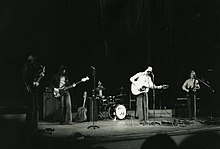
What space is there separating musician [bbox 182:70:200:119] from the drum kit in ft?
3.61

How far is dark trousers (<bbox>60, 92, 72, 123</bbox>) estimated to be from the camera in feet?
11.4

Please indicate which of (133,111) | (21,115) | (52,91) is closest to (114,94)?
(133,111)

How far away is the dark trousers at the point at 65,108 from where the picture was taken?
11.4ft

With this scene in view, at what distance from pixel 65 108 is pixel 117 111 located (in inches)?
39.6

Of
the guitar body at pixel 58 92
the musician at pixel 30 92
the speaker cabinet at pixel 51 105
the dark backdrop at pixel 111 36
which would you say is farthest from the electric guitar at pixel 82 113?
the musician at pixel 30 92

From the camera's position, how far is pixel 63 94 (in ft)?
11.3

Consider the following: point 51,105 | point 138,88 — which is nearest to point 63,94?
point 51,105

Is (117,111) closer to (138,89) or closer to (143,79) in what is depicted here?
(138,89)

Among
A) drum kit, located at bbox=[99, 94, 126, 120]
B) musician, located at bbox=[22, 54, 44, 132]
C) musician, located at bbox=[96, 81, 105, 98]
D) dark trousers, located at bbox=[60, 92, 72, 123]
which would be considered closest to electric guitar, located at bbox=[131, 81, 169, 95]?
musician, located at bbox=[96, 81, 105, 98]

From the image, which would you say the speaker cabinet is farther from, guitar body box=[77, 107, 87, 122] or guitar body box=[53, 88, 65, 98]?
guitar body box=[77, 107, 87, 122]

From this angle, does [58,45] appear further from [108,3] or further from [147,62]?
[147,62]

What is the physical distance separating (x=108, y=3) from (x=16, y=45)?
730 millimetres

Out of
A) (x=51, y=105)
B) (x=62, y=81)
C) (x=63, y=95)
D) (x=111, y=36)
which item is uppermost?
(x=111, y=36)

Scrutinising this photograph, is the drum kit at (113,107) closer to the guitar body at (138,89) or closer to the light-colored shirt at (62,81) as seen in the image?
the guitar body at (138,89)
